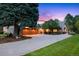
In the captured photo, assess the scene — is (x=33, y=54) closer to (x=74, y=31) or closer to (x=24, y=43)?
(x=24, y=43)

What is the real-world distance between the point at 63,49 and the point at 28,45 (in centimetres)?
50

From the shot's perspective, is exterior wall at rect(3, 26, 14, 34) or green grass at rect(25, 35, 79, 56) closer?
green grass at rect(25, 35, 79, 56)

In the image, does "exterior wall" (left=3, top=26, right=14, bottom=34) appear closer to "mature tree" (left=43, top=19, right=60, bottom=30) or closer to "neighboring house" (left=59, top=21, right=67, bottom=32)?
"mature tree" (left=43, top=19, right=60, bottom=30)

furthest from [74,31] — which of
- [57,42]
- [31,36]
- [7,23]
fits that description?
[7,23]

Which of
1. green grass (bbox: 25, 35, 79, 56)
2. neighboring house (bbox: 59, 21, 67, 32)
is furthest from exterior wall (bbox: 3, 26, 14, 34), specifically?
neighboring house (bbox: 59, 21, 67, 32)

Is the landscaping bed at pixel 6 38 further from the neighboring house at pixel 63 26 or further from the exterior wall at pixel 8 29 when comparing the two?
the neighboring house at pixel 63 26

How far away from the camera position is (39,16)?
547cm

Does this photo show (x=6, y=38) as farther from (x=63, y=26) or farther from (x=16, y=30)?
(x=63, y=26)

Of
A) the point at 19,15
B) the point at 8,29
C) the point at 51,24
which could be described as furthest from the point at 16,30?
the point at 51,24

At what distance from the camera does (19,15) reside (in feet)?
18.1

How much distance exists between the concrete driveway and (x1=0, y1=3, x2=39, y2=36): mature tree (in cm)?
18

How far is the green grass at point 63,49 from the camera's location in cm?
539

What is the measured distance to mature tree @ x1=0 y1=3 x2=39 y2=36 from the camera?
5.49 metres

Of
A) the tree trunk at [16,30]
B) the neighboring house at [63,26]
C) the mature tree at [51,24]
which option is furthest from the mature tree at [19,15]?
the neighboring house at [63,26]
